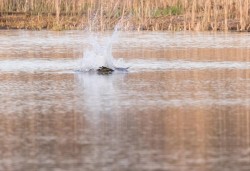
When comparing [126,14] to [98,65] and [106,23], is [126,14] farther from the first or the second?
[98,65]

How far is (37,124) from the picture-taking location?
14.6 metres

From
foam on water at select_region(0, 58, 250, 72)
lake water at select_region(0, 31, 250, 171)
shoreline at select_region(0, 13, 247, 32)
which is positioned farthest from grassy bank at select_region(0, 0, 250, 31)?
foam on water at select_region(0, 58, 250, 72)

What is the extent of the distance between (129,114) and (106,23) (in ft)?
90.2

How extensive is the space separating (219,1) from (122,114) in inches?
1090

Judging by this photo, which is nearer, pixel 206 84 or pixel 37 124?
pixel 37 124

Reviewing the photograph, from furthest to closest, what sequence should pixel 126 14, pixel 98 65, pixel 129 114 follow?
pixel 126 14 → pixel 98 65 → pixel 129 114

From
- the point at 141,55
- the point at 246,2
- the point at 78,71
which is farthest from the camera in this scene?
the point at 246,2

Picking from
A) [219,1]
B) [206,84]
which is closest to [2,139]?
[206,84]

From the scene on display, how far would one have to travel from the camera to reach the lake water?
A: 11.8 metres

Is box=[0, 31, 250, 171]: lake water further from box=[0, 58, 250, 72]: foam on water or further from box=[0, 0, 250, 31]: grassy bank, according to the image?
box=[0, 0, 250, 31]: grassy bank

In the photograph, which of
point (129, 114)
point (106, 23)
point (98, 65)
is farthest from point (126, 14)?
point (129, 114)

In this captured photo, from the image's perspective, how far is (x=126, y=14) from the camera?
42.9m

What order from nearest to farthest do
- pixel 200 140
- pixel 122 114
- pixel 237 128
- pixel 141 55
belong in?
1. pixel 200 140
2. pixel 237 128
3. pixel 122 114
4. pixel 141 55

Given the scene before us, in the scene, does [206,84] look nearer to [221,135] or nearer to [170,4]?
[221,135]
